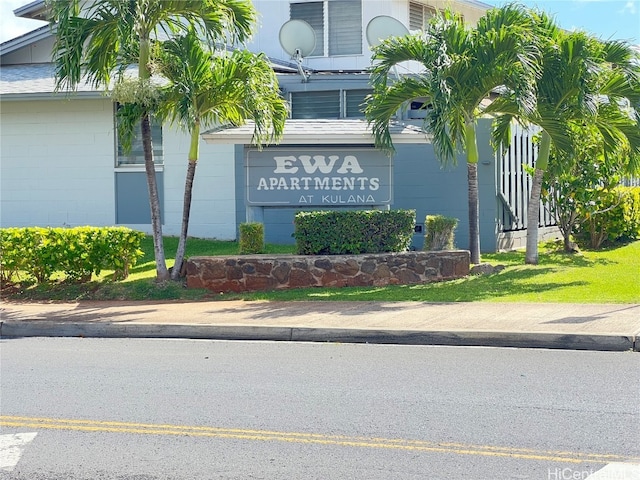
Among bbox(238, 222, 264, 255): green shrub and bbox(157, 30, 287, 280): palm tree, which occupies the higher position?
bbox(157, 30, 287, 280): palm tree

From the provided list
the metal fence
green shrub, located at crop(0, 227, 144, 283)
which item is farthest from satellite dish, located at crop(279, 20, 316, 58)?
green shrub, located at crop(0, 227, 144, 283)

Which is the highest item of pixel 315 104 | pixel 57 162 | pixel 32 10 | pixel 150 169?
pixel 32 10

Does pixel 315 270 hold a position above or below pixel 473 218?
below

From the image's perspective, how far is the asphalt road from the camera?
19.1 feet

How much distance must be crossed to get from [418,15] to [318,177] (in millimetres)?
9821

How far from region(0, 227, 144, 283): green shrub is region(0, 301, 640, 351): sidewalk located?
3.73 feet

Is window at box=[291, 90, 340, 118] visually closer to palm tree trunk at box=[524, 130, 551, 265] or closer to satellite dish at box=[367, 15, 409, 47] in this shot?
satellite dish at box=[367, 15, 409, 47]

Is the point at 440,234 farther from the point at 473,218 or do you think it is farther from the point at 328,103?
the point at 328,103

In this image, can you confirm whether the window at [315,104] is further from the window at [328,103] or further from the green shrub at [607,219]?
the green shrub at [607,219]

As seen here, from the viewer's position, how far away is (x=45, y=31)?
70.9 ft

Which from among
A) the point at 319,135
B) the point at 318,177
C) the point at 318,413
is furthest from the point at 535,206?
the point at 318,413

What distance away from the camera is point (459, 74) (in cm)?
1451

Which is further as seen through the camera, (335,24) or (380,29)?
(335,24)

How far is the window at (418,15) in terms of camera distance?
23391mm
